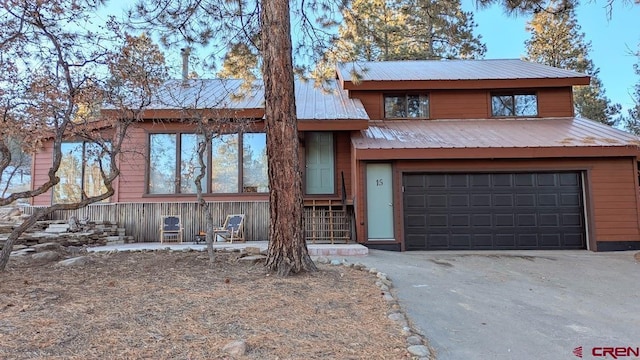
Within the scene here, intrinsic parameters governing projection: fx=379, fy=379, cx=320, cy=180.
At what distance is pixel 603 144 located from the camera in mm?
8391

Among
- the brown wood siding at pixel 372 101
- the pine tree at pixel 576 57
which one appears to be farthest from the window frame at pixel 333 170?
the pine tree at pixel 576 57

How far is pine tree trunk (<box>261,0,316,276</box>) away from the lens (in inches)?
196

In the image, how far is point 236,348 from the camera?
105 inches

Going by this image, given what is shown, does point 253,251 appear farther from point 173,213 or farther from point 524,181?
point 524,181

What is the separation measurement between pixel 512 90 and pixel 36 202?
44.1ft

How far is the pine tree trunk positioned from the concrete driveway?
59.0 inches

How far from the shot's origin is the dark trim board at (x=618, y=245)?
8336 millimetres

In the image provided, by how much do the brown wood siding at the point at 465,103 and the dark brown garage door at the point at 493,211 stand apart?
9.13 ft

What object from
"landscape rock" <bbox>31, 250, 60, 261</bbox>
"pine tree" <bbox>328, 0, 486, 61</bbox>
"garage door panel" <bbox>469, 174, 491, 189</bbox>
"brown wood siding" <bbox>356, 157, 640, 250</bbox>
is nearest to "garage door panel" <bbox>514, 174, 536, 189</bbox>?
"brown wood siding" <bbox>356, 157, 640, 250</bbox>

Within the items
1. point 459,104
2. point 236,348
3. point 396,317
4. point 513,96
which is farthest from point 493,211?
point 236,348

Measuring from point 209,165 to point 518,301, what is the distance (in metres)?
7.65

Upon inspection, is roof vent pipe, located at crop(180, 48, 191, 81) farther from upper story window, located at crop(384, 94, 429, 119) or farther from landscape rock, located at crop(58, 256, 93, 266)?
upper story window, located at crop(384, 94, 429, 119)

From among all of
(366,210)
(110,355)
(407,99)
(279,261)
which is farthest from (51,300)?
(407,99)

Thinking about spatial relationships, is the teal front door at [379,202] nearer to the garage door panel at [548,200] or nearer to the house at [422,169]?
the house at [422,169]
